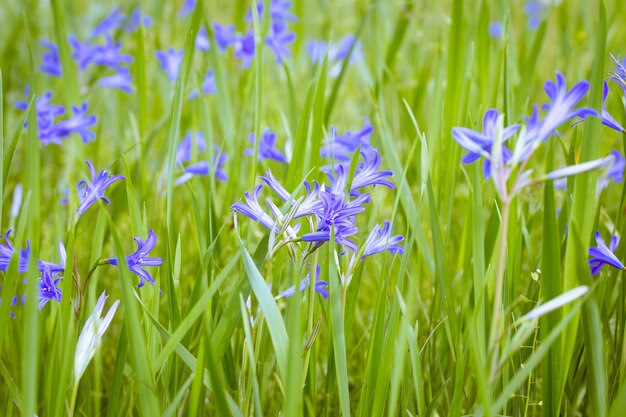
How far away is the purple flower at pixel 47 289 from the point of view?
990 mm

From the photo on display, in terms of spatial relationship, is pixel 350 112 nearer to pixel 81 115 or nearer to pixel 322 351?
pixel 81 115

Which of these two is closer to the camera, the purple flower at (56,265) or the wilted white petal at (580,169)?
the wilted white petal at (580,169)

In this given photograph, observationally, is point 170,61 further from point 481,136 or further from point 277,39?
point 481,136

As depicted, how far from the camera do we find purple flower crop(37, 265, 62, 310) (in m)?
0.99

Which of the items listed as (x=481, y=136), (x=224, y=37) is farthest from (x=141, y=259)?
(x=224, y=37)

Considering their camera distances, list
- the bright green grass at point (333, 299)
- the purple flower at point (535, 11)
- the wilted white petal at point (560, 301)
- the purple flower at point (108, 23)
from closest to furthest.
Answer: the wilted white petal at point (560, 301) → the bright green grass at point (333, 299) → the purple flower at point (108, 23) → the purple flower at point (535, 11)

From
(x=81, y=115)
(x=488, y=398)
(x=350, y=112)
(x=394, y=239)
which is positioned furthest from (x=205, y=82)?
(x=488, y=398)

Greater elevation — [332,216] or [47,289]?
[332,216]

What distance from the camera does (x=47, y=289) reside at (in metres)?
1.01

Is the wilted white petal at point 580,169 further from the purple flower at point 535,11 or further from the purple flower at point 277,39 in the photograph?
the purple flower at point 535,11

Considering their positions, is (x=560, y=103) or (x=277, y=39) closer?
(x=560, y=103)

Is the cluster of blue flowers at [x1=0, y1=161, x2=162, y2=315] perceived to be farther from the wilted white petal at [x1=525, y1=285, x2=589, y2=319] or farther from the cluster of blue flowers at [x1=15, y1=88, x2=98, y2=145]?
the cluster of blue flowers at [x1=15, y1=88, x2=98, y2=145]

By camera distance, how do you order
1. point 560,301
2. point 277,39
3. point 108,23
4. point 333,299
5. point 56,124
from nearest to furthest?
point 560,301 → point 333,299 → point 56,124 → point 277,39 → point 108,23

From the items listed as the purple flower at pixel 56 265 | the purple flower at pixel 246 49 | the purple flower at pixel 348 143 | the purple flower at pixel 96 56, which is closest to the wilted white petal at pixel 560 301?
the purple flower at pixel 56 265
